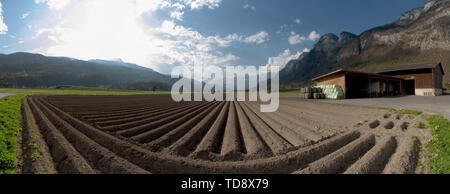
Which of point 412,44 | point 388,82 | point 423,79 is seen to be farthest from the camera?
point 412,44

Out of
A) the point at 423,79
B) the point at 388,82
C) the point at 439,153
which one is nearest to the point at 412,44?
the point at 423,79

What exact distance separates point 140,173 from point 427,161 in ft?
21.4

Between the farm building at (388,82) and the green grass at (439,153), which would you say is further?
the farm building at (388,82)

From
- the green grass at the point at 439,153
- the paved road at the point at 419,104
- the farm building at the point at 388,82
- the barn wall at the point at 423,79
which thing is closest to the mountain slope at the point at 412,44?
the farm building at the point at 388,82

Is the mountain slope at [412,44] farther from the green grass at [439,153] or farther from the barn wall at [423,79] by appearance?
the green grass at [439,153]

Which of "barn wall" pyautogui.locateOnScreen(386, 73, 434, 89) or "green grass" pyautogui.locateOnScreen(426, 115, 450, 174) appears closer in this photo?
"green grass" pyautogui.locateOnScreen(426, 115, 450, 174)

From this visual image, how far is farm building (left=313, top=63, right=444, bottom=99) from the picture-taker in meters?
24.5

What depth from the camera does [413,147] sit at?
14.4ft

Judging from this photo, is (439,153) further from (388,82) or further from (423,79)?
(423,79)

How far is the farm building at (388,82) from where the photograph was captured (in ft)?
80.4

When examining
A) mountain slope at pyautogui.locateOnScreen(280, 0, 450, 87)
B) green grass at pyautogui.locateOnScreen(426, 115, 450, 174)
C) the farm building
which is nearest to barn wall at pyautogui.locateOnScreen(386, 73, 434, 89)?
the farm building

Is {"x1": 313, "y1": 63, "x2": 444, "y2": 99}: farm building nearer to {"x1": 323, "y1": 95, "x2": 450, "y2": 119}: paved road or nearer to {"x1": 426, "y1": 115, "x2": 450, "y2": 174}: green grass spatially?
{"x1": 323, "y1": 95, "x2": 450, "y2": 119}: paved road

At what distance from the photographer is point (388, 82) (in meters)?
29.5
